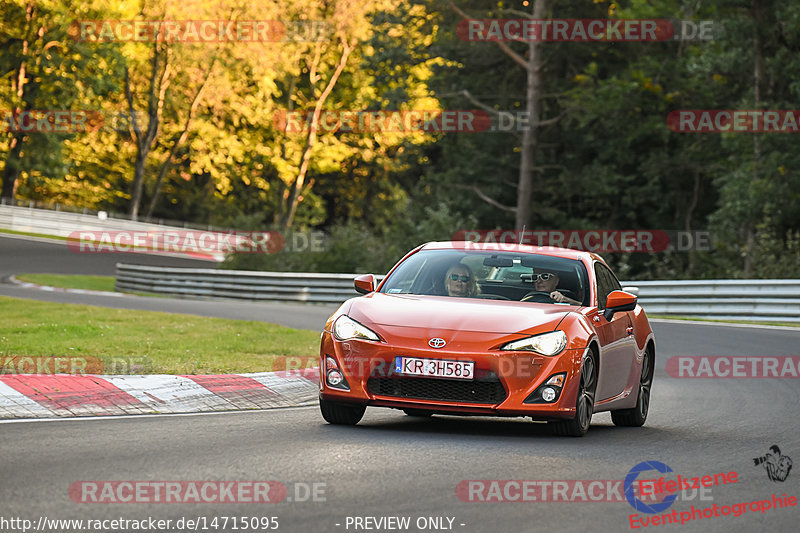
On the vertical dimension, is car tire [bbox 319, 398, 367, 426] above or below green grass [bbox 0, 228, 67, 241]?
above

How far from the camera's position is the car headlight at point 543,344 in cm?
905

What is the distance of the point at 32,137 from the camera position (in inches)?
2454

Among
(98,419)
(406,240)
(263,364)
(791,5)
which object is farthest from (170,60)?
(98,419)

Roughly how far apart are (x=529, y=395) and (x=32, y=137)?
56.8 m

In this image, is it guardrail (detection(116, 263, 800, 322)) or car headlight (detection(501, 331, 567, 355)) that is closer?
car headlight (detection(501, 331, 567, 355))

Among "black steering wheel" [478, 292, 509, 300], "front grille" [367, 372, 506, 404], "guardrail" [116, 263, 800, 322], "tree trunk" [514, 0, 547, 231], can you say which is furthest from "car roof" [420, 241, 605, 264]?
"tree trunk" [514, 0, 547, 231]

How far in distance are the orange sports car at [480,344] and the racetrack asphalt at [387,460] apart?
269mm

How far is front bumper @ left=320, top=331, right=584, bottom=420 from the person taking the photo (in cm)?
897

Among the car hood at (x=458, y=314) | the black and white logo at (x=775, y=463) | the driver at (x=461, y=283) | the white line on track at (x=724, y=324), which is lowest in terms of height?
the white line on track at (x=724, y=324)

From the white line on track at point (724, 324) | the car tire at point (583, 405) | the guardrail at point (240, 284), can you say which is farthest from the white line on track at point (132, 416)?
the guardrail at point (240, 284)

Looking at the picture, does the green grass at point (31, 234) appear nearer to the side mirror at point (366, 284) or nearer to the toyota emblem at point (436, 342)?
the side mirror at point (366, 284)

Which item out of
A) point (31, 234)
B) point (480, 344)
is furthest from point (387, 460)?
point (31, 234)

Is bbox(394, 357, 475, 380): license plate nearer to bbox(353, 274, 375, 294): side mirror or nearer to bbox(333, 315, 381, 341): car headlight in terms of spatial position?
bbox(333, 315, 381, 341): car headlight

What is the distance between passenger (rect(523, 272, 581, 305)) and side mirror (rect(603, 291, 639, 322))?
0.25 meters
